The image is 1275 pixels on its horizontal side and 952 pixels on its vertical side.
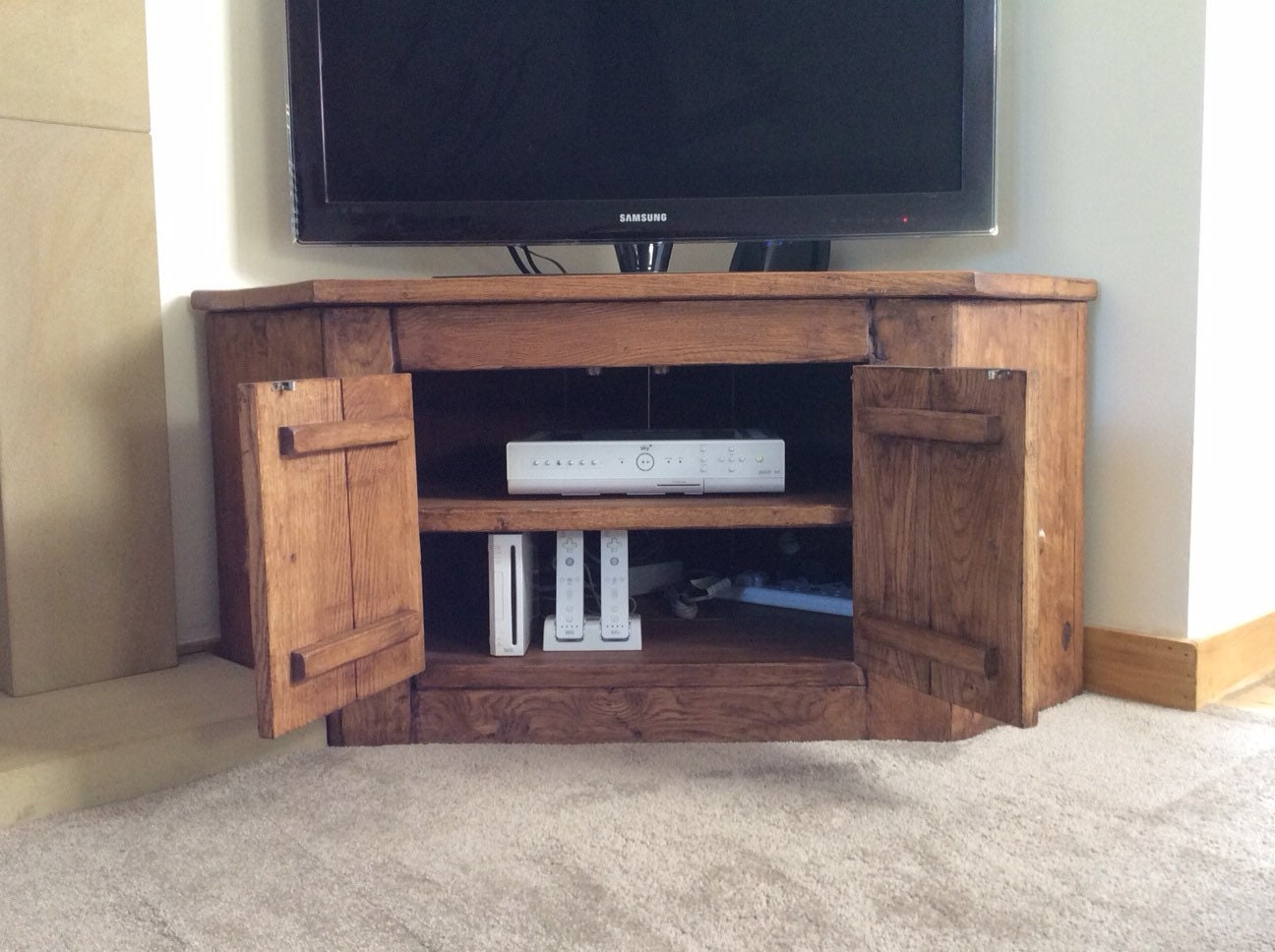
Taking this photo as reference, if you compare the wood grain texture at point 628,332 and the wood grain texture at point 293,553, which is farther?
the wood grain texture at point 628,332

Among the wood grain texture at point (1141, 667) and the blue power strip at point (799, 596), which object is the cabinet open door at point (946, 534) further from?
Answer: the wood grain texture at point (1141, 667)

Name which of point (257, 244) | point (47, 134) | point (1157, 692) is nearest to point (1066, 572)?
point (1157, 692)

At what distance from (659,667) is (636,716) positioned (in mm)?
71

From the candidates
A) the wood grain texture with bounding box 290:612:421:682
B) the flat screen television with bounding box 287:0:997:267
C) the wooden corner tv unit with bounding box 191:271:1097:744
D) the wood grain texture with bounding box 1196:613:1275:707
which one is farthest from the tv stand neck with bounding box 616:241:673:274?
the wood grain texture with bounding box 1196:613:1275:707

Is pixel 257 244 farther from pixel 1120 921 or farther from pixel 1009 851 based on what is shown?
pixel 1120 921

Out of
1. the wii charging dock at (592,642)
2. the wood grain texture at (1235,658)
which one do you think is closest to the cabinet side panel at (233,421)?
the wii charging dock at (592,642)

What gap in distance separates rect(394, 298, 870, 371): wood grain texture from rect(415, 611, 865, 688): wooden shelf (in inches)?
15.2

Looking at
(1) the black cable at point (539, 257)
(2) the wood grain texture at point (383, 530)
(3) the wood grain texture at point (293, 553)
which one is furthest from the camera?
(1) the black cable at point (539, 257)

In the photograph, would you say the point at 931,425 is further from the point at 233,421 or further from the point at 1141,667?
the point at 233,421

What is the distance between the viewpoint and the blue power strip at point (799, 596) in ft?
5.47

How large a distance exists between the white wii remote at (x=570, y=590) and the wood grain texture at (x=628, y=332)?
265 millimetres

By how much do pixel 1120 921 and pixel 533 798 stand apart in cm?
60

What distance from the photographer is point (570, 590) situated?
152 centimetres

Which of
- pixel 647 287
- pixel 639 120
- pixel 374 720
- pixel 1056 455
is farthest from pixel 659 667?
pixel 639 120
